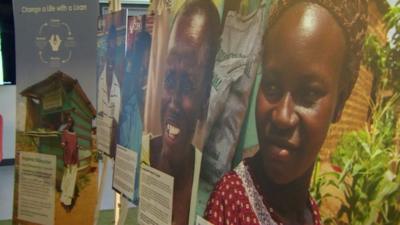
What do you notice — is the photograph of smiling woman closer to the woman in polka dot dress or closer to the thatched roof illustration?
the woman in polka dot dress

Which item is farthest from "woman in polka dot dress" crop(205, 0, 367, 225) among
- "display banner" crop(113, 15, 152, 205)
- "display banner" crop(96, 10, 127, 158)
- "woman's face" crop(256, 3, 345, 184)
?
"display banner" crop(96, 10, 127, 158)

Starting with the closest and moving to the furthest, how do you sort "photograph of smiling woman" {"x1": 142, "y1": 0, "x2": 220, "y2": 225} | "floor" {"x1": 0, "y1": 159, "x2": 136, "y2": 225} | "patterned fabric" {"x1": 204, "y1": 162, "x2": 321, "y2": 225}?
"patterned fabric" {"x1": 204, "y1": 162, "x2": 321, "y2": 225} < "photograph of smiling woman" {"x1": 142, "y1": 0, "x2": 220, "y2": 225} < "floor" {"x1": 0, "y1": 159, "x2": 136, "y2": 225}

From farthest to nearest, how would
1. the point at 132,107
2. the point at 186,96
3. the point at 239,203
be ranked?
the point at 132,107 < the point at 186,96 < the point at 239,203

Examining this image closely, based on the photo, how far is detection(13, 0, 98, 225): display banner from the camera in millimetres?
2643

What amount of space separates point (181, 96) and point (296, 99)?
601 millimetres

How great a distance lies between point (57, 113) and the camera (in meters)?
2.72

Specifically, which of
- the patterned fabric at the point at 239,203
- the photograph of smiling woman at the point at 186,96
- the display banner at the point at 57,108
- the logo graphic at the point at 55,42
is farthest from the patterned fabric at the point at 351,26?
the logo graphic at the point at 55,42

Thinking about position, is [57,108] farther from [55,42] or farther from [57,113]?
[55,42]

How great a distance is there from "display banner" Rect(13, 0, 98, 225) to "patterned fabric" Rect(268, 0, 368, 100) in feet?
5.91

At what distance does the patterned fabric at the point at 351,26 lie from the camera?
0.95m

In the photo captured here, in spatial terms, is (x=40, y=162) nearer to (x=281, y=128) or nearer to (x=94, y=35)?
(x=94, y=35)

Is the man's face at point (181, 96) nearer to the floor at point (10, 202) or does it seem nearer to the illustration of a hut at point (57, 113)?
the illustration of a hut at point (57, 113)

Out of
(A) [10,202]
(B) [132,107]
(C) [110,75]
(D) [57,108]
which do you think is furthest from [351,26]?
(A) [10,202]

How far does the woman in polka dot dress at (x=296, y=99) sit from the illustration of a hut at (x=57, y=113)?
59.8 inches
